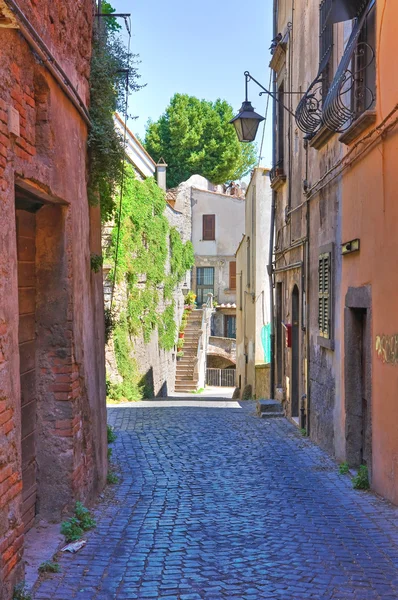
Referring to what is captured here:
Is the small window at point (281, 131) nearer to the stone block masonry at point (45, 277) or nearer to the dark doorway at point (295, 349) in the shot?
the dark doorway at point (295, 349)

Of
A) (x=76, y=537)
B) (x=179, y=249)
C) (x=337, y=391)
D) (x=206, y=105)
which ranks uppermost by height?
(x=206, y=105)

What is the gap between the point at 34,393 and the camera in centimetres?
566

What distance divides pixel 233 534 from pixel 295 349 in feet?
26.8

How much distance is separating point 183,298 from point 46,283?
85.4ft

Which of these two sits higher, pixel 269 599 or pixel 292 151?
pixel 292 151

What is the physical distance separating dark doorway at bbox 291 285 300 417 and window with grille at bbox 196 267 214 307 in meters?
29.3

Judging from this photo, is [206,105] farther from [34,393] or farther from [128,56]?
[34,393]

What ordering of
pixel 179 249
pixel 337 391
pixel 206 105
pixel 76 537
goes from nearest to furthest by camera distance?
pixel 76 537 < pixel 337 391 < pixel 179 249 < pixel 206 105

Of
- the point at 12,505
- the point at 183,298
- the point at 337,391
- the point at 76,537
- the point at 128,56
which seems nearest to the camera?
the point at 12,505

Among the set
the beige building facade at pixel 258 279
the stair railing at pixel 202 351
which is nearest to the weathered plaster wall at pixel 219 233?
the stair railing at pixel 202 351

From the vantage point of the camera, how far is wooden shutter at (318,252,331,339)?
31.9ft

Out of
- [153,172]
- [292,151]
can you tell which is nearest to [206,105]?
[153,172]

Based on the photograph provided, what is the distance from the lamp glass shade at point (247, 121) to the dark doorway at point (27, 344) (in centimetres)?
610

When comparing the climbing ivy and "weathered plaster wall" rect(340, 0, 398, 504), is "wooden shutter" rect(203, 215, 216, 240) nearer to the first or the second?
the climbing ivy
